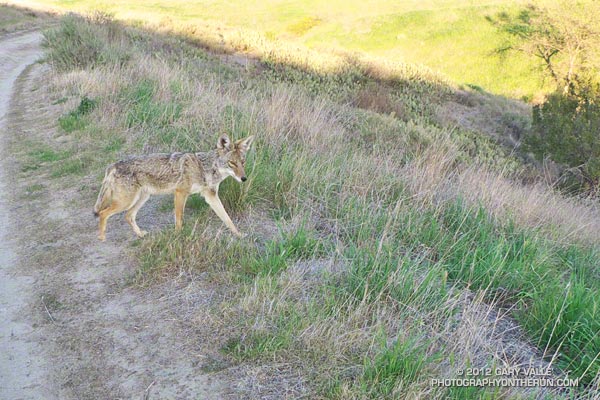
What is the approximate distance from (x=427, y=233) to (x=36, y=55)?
22662 mm

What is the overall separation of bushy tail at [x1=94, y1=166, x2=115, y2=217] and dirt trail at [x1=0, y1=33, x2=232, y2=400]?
431 mm

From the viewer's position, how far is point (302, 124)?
9641mm

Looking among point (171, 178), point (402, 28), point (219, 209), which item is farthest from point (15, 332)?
point (402, 28)

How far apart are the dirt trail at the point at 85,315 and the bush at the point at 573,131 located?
14656 mm

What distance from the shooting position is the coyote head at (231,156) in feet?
18.2

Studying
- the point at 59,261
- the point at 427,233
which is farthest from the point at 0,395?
the point at 427,233

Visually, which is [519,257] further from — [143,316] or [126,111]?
[126,111]

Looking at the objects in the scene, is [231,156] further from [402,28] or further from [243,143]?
[402,28]

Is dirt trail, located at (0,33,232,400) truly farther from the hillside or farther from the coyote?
the hillside

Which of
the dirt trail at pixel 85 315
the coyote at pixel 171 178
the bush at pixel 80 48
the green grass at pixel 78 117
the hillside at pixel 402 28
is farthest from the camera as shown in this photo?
the hillside at pixel 402 28

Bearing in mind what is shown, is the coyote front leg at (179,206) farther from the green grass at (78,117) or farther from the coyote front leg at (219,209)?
the green grass at (78,117)

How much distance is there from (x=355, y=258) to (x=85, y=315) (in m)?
2.67

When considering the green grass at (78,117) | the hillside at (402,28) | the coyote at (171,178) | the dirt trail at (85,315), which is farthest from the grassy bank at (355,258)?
the hillside at (402,28)

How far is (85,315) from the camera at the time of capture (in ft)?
14.4
